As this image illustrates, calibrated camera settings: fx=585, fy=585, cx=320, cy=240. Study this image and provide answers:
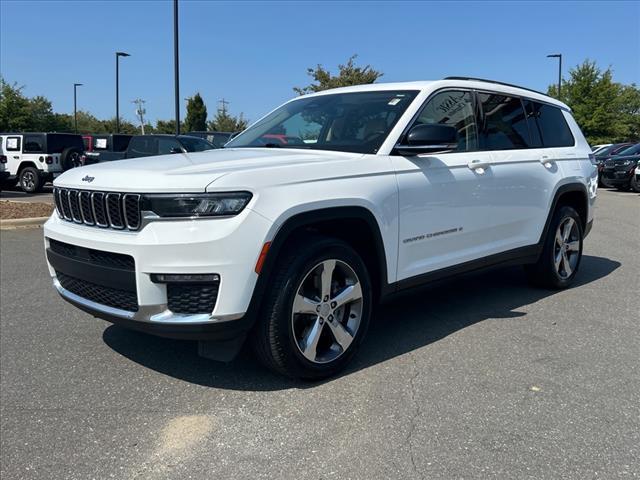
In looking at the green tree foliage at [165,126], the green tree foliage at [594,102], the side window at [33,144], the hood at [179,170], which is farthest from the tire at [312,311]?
the green tree foliage at [165,126]

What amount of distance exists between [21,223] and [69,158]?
8668 millimetres

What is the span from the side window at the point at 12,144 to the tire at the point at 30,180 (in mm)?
683

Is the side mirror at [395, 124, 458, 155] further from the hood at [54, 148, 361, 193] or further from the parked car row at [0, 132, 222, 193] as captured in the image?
the parked car row at [0, 132, 222, 193]

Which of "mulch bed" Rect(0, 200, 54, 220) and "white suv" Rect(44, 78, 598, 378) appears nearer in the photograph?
"white suv" Rect(44, 78, 598, 378)

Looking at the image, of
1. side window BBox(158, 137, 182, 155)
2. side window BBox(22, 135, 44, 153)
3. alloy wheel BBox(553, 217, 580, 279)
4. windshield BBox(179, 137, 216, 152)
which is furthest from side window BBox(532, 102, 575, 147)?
side window BBox(22, 135, 44, 153)

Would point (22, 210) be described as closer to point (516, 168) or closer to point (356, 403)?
point (516, 168)

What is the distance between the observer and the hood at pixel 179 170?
9.88 feet

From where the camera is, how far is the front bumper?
117 inches

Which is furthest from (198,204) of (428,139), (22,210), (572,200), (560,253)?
(22,210)

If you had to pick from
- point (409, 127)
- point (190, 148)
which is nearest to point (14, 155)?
point (190, 148)

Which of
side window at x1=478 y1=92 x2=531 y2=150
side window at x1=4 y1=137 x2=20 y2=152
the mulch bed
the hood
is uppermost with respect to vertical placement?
side window at x1=4 y1=137 x2=20 y2=152

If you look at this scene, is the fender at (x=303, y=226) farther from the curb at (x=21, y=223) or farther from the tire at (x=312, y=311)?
the curb at (x=21, y=223)

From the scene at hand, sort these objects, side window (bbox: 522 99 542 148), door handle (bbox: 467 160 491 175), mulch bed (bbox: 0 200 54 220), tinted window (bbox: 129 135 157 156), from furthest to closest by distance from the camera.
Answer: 1. tinted window (bbox: 129 135 157 156)
2. mulch bed (bbox: 0 200 54 220)
3. side window (bbox: 522 99 542 148)
4. door handle (bbox: 467 160 491 175)

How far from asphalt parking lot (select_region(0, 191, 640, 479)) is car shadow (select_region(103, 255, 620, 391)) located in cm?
2
